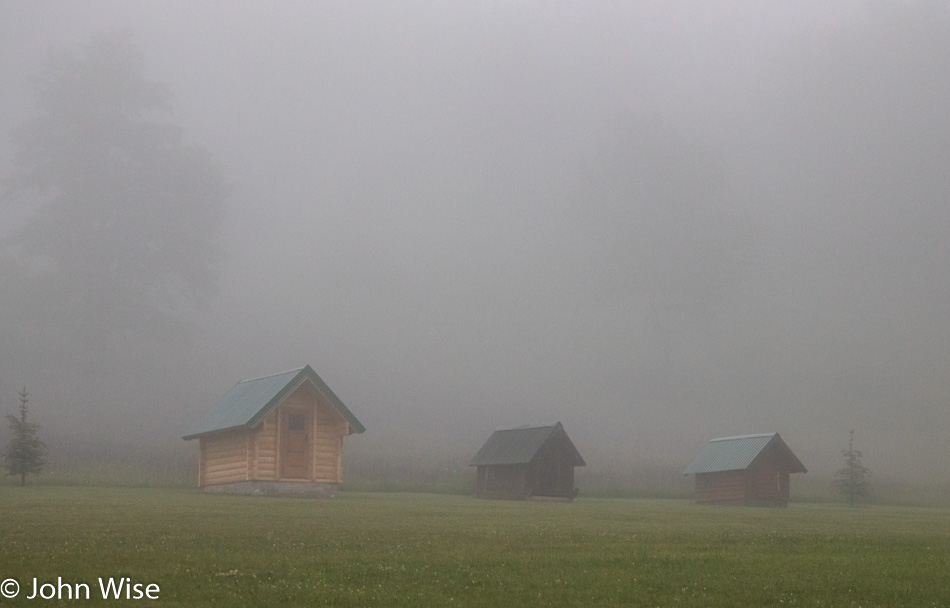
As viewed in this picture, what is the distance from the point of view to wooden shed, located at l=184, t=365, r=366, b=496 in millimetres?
48250

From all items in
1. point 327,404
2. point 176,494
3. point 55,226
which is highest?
point 55,226

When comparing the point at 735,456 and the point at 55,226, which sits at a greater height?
the point at 55,226

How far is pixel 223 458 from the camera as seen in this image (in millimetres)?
51000

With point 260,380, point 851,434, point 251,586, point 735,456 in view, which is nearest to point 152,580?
point 251,586

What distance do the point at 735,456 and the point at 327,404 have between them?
100ft

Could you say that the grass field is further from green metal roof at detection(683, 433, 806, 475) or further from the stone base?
green metal roof at detection(683, 433, 806, 475)

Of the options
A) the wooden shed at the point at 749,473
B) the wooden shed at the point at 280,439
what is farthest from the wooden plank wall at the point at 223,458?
the wooden shed at the point at 749,473

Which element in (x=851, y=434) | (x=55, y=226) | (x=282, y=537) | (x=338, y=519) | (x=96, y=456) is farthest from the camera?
(x=55, y=226)

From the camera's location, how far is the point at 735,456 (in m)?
68.4

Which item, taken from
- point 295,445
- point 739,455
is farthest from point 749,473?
point 295,445

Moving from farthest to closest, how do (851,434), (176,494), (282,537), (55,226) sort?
1. (55,226)
2. (851,434)
3. (176,494)
4. (282,537)

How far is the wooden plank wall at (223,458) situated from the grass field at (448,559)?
40.5 feet

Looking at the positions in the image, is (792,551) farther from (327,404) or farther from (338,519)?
(327,404)

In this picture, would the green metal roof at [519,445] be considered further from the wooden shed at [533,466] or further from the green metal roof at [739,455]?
the green metal roof at [739,455]
